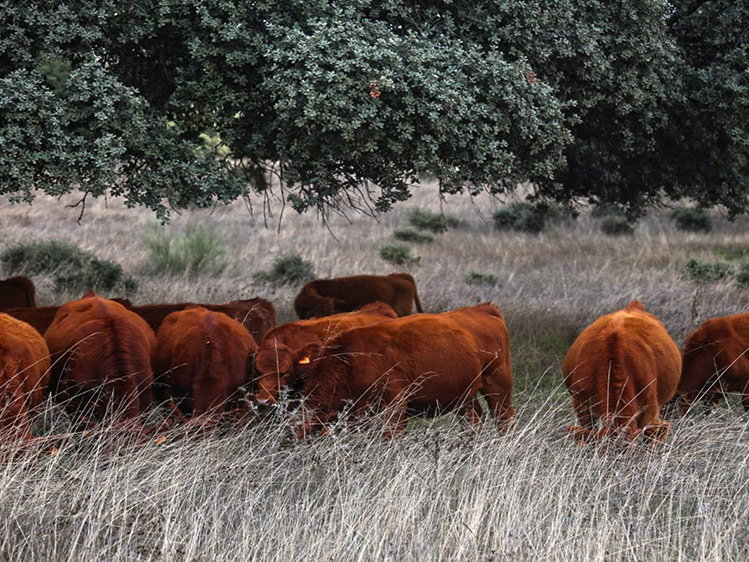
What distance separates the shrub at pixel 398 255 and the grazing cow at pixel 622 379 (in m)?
13.3

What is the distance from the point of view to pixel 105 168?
29.1 feet

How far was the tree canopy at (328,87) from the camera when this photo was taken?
9.06m

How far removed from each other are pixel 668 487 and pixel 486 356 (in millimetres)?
2281

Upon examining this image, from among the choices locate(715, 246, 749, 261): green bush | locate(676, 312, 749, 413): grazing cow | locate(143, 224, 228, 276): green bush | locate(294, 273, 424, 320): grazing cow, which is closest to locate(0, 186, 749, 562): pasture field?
locate(676, 312, 749, 413): grazing cow

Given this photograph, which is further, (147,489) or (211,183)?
(211,183)

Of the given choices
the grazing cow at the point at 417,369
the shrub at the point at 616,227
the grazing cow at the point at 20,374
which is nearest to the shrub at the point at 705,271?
the shrub at the point at 616,227

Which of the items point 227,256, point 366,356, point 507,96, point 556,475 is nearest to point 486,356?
point 366,356

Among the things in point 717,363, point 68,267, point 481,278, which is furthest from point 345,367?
point 68,267

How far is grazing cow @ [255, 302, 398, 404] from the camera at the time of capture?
25.5 feet

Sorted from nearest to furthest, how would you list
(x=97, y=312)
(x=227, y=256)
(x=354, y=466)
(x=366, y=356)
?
(x=354, y=466) < (x=366, y=356) < (x=97, y=312) < (x=227, y=256)

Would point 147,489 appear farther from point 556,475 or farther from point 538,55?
point 538,55

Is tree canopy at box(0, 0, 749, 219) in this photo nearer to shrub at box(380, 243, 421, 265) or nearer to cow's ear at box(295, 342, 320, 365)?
cow's ear at box(295, 342, 320, 365)

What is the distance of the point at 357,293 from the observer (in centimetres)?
1316

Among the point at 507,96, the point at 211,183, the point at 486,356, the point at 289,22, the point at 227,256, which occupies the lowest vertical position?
the point at 227,256
